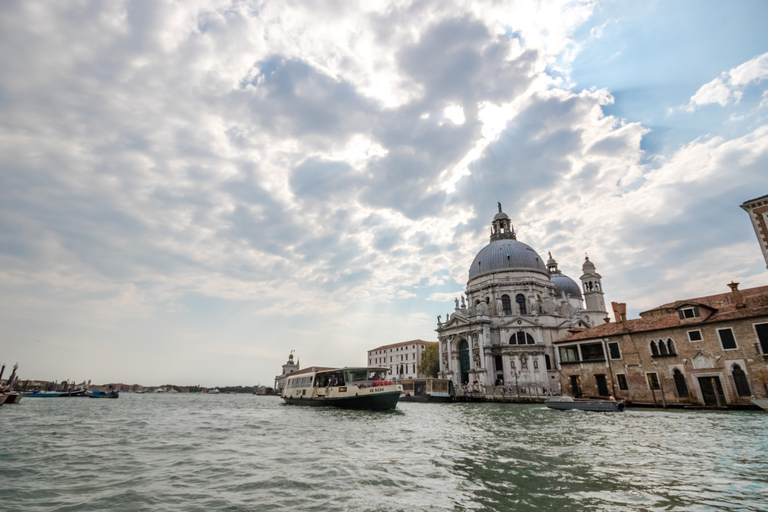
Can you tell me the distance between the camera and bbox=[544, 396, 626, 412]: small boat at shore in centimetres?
2568

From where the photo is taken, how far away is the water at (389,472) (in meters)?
5.92

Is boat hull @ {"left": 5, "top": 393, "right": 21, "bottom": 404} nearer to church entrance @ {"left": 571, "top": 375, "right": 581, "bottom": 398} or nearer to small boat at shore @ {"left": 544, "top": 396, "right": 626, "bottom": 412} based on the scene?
small boat at shore @ {"left": 544, "top": 396, "right": 626, "bottom": 412}

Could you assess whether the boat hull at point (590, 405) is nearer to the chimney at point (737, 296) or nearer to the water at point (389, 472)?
the chimney at point (737, 296)

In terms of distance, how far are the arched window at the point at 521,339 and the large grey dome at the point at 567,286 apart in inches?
806

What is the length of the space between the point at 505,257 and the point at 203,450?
2113 inches

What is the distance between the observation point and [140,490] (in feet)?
22.1

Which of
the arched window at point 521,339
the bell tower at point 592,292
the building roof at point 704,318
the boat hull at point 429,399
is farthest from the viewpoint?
the bell tower at point 592,292

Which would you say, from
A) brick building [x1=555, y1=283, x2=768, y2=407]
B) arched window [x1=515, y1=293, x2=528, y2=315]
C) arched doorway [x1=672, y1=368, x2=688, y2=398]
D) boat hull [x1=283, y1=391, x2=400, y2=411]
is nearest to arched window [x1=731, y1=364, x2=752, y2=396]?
brick building [x1=555, y1=283, x2=768, y2=407]

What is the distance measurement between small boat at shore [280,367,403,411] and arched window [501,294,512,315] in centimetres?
3033

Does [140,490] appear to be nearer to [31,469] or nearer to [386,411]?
[31,469]

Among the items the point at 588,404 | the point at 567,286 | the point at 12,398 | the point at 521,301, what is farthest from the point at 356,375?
the point at 567,286

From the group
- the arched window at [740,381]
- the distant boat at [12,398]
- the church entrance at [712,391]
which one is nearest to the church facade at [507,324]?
the church entrance at [712,391]

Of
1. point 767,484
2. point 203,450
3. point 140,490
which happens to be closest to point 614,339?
point 767,484

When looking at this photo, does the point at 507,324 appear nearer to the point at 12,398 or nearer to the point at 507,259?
the point at 507,259
